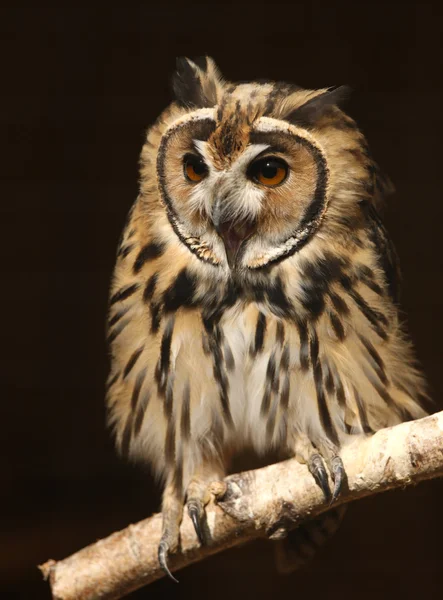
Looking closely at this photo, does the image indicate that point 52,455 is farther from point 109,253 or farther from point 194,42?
point 194,42

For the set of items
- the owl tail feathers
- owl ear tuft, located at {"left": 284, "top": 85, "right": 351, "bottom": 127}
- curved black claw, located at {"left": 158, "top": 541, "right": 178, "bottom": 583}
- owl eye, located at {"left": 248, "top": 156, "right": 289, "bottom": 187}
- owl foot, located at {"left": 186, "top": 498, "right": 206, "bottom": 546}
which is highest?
owl ear tuft, located at {"left": 284, "top": 85, "right": 351, "bottom": 127}

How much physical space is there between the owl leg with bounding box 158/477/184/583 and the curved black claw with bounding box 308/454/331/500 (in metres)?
0.32

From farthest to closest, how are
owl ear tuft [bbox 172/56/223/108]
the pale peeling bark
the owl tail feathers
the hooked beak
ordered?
1. the owl tail feathers
2. owl ear tuft [bbox 172/56/223/108]
3. the hooked beak
4. the pale peeling bark

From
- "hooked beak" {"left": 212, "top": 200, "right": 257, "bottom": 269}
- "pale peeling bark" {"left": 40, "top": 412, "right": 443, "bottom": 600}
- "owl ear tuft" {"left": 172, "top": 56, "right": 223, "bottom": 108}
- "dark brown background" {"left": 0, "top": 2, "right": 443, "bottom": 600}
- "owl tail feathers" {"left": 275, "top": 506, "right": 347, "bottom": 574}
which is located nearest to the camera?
"pale peeling bark" {"left": 40, "top": 412, "right": 443, "bottom": 600}

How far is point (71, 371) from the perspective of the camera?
126 inches

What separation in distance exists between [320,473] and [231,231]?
0.50 meters

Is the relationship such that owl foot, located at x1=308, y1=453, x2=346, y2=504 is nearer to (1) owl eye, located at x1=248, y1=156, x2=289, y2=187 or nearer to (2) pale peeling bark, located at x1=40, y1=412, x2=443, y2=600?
(2) pale peeling bark, located at x1=40, y1=412, x2=443, y2=600

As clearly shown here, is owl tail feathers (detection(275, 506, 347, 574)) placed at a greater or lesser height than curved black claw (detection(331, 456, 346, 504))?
lesser

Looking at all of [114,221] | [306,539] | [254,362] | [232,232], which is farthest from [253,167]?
[114,221]

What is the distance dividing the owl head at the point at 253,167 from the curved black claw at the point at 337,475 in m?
0.42

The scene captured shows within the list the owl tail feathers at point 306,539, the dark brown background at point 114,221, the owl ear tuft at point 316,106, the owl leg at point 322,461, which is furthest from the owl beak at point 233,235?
the dark brown background at point 114,221

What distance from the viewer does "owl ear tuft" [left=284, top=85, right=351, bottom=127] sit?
169 cm

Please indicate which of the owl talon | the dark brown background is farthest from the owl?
the dark brown background

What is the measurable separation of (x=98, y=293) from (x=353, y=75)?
120 centimetres
